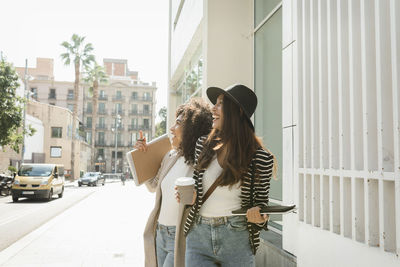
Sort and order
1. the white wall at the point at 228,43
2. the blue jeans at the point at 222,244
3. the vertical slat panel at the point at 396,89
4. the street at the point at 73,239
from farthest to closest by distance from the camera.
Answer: the white wall at the point at 228,43
the street at the point at 73,239
the vertical slat panel at the point at 396,89
the blue jeans at the point at 222,244

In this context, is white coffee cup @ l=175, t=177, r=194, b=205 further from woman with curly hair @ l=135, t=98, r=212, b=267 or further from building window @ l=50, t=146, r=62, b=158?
building window @ l=50, t=146, r=62, b=158

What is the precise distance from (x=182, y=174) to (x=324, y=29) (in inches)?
69.2

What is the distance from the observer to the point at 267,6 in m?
6.23

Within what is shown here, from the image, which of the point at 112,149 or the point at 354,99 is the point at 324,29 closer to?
the point at 354,99

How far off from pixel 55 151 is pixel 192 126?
51004mm

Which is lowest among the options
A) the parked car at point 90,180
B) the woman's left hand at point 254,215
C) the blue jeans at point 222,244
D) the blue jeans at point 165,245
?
the parked car at point 90,180

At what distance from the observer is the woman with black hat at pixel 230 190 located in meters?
2.19

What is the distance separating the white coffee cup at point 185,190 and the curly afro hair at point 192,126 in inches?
26.1

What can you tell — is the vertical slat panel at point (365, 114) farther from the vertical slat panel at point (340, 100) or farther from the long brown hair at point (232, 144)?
the long brown hair at point (232, 144)

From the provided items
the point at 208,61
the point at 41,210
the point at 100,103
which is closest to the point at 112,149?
the point at 100,103

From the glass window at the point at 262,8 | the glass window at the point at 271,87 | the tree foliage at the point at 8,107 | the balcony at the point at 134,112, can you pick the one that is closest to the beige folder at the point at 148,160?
the glass window at the point at 271,87

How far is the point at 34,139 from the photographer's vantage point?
44844 millimetres

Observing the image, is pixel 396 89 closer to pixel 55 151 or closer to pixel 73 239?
pixel 73 239

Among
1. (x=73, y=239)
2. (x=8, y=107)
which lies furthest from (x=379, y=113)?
(x=8, y=107)
